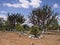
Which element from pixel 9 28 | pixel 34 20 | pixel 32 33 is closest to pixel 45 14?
pixel 34 20

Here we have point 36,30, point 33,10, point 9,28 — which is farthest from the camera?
point 9,28

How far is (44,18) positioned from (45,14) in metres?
1.47

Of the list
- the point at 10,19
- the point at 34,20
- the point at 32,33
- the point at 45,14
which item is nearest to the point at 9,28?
the point at 10,19

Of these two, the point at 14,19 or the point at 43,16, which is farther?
the point at 14,19

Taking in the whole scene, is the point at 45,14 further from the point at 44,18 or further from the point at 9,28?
the point at 9,28

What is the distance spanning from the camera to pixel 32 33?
27.1 metres

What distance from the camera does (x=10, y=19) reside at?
87.0m

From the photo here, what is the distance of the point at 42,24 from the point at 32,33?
1249 inches

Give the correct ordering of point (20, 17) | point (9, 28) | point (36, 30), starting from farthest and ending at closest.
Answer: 1. point (20, 17)
2. point (9, 28)
3. point (36, 30)

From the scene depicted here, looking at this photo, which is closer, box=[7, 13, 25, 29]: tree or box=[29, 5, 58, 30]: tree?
box=[29, 5, 58, 30]: tree

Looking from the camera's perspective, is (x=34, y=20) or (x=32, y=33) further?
(x=34, y=20)

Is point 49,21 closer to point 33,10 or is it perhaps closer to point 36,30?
point 33,10

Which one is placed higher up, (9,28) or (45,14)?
(45,14)

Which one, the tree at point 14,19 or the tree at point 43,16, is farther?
the tree at point 14,19
